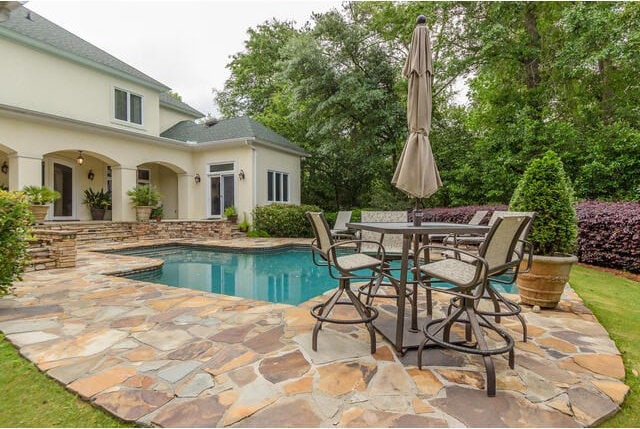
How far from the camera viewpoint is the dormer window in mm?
12930

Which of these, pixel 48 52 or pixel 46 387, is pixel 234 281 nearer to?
pixel 46 387

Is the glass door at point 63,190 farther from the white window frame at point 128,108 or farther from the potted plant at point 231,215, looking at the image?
the potted plant at point 231,215

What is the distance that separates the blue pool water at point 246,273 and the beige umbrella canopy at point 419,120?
9.95 ft

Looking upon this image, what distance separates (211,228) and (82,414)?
1101 centimetres

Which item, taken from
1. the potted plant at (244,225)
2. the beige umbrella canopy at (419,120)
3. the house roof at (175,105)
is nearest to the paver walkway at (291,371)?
the beige umbrella canopy at (419,120)

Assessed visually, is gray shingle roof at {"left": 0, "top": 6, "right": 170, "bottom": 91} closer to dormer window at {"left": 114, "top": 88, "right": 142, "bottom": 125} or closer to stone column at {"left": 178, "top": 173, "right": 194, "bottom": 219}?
dormer window at {"left": 114, "top": 88, "right": 142, "bottom": 125}

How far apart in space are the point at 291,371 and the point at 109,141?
39.2ft

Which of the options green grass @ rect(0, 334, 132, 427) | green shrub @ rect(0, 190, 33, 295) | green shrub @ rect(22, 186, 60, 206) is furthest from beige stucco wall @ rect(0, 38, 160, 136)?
green grass @ rect(0, 334, 132, 427)

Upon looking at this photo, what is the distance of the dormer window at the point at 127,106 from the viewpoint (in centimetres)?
1293

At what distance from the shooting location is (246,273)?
7547mm

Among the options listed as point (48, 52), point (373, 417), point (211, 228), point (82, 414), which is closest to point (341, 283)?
point (373, 417)

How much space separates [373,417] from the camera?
75.2 inches

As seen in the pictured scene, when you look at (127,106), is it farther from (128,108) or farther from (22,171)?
(22,171)

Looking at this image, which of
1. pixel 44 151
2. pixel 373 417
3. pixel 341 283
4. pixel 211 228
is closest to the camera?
pixel 373 417
